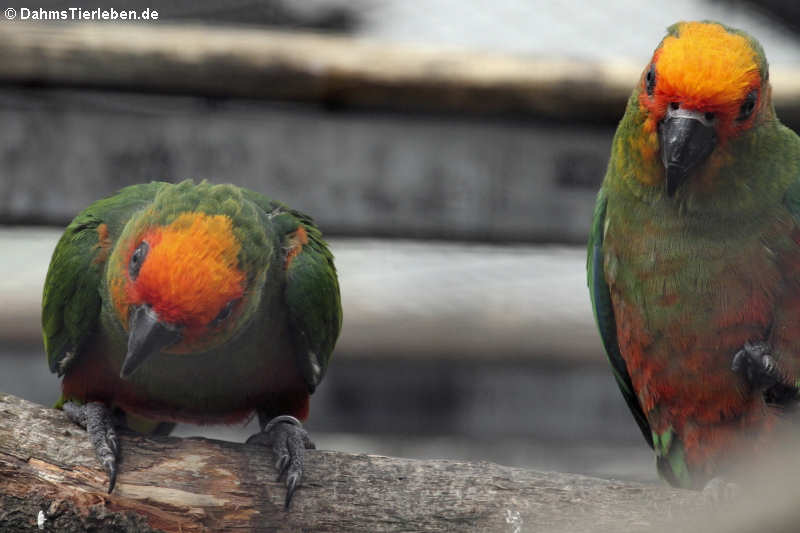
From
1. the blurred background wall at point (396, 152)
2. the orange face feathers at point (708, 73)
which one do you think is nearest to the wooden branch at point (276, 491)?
the orange face feathers at point (708, 73)

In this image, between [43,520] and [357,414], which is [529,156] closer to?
[357,414]

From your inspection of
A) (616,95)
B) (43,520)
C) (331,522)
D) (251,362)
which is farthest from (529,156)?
(43,520)

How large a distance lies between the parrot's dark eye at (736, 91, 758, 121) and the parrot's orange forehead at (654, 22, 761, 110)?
0.03 metres

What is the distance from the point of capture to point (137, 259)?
2.63 meters

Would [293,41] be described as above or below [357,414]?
above

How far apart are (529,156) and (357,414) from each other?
168 centimetres

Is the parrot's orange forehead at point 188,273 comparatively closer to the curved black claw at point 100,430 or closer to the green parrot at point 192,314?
the green parrot at point 192,314

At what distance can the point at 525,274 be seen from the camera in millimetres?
5215

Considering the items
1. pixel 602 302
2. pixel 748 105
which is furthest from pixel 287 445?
pixel 748 105

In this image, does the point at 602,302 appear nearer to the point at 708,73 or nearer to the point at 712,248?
the point at 712,248

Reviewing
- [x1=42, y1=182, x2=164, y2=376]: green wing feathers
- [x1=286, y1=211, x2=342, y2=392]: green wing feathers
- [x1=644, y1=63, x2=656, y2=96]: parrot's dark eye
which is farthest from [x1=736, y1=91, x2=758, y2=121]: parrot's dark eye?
[x1=42, y1=182, x2=164, y2=376]: green wing feathers

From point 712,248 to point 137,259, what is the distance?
1.80 meters

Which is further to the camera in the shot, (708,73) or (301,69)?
(301,69)

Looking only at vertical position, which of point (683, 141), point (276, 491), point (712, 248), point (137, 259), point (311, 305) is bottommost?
point (276, 491)
